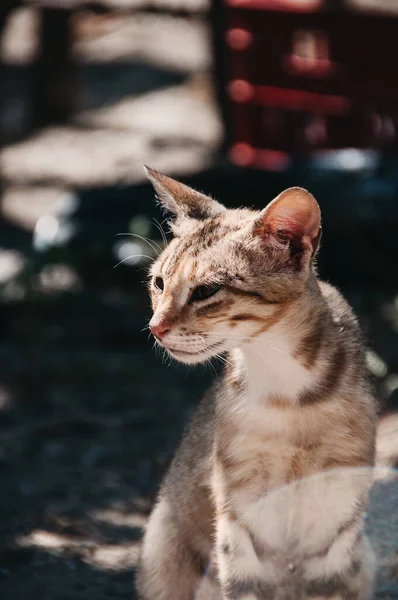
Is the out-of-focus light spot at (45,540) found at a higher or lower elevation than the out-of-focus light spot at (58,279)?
higher

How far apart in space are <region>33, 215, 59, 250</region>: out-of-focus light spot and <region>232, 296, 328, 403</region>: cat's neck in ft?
13.1

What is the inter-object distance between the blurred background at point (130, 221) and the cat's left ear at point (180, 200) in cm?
20

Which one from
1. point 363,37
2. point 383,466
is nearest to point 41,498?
point 383,466

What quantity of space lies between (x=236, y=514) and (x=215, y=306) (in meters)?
0.68

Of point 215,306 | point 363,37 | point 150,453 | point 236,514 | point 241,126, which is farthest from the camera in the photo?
point 241,126

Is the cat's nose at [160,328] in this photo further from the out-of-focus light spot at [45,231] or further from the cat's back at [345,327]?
the out-of-focus light spot at [45,231]

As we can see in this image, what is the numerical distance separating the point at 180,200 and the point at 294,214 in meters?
0.61

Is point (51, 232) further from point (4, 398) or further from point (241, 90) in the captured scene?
point (241, 90)

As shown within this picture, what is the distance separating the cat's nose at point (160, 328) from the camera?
315cm

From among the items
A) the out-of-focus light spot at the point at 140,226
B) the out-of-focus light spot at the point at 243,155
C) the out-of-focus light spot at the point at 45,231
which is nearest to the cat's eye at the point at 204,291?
the out-of-focus light spot at the point at 140,226

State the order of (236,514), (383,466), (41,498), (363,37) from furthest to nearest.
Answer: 1. (363,37)
2. (41,498)
3. (383,466)
4. (236,514)

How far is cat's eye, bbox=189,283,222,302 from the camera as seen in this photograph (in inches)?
125

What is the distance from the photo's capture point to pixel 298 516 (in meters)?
3.35

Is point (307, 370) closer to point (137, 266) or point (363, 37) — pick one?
point (137, 266)
